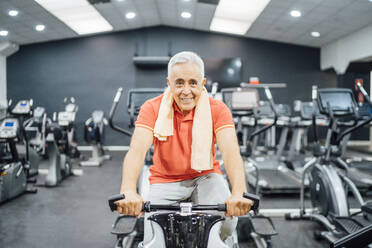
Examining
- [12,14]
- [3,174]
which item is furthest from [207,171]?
[12,14]

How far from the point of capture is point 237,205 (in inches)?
44.6

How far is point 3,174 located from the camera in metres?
3.63

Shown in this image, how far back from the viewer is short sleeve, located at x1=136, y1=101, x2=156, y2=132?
4.83ft

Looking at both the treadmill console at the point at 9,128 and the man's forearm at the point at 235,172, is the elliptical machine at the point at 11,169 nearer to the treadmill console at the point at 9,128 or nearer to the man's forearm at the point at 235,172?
the treadmill console at the point at 9,128

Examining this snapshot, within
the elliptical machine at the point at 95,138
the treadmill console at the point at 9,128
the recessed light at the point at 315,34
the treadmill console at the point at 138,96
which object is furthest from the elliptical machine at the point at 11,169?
the recessed light at the point at 315,34

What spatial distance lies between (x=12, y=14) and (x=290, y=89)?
8.02m

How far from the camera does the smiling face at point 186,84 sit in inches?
53.7

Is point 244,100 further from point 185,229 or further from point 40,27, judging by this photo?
point 40,27

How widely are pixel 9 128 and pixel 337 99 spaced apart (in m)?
3.97

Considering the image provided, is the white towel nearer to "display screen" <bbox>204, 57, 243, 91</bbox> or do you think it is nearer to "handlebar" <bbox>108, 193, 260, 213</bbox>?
"handlebar" <bbox>108, 193, 260, 213</bbox>

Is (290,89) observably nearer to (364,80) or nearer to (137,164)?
(364,80)

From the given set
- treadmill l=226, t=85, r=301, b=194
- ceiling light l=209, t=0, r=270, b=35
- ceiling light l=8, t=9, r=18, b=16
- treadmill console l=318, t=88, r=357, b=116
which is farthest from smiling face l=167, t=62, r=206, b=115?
ceiling light l=209, t=0, r=270, b=35

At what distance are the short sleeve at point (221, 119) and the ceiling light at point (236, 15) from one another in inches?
234

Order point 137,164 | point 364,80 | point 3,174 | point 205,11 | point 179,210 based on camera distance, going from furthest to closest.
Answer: point 205,11 < point 3,174 < point 364,80 < point 137,164 < point 179,210
